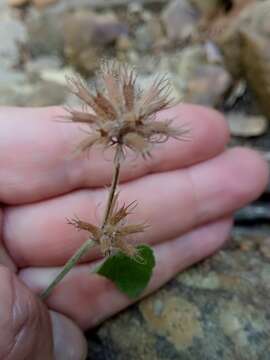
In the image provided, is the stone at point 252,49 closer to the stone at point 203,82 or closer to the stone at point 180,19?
the stone at point 203,82

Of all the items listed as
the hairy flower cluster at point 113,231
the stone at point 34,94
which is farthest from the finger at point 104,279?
the stone at point 34,94

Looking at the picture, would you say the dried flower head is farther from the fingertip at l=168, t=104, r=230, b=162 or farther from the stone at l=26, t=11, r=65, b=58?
the stone at l=26, t=11, r=65, b=58

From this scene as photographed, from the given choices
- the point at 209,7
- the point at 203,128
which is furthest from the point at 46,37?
the point at 203,128

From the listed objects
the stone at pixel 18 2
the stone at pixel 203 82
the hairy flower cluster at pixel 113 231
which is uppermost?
the hairy flower cluster at pixel 113 231

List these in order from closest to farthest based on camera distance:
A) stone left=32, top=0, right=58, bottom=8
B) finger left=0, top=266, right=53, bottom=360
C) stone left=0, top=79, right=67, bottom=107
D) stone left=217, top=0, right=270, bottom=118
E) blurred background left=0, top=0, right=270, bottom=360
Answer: finger left=0, top=266, right=53, bottom=360, blurred background left=0, top=0, right=270, bottom=360, stone left=217, top=0, right=270, bottom=118, stone left=0, top=79, right=67, bottom=107, stone left=32, top=0, right=58, bottom=8

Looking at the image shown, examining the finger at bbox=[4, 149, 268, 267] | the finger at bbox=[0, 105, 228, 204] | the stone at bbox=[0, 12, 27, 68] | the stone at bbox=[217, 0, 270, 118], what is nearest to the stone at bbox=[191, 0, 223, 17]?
the stone at bbox=[217, 0, 270, 118]
